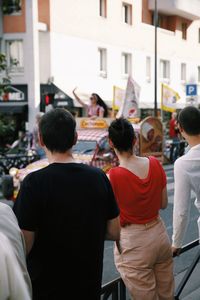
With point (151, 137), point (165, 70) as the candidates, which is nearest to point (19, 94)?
point (151, 137)

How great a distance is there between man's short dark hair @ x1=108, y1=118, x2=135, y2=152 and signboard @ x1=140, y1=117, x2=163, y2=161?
41.3ft

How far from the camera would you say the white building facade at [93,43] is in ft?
87.2

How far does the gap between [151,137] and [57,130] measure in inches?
558

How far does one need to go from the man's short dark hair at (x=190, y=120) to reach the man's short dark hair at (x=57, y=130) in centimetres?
113

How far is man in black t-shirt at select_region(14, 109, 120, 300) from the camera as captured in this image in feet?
7.87

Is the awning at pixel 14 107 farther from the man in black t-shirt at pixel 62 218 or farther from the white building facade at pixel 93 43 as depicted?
the man in black t-shirt at pixel 62 218

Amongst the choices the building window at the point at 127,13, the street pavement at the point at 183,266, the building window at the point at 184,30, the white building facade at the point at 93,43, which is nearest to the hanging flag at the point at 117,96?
the white building facade at the point at 93,43

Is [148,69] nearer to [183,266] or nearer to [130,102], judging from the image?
[130,102]

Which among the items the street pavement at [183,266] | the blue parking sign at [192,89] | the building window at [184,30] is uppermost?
the building window at [184,30]

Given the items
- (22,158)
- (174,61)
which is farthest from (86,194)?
(174,61)

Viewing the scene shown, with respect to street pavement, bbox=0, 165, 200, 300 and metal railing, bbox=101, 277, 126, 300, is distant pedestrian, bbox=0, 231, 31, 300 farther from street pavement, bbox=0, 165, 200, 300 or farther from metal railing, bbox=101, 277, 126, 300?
street pavement, bbox=0, 165, 200, 300

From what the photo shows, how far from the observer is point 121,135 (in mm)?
3299

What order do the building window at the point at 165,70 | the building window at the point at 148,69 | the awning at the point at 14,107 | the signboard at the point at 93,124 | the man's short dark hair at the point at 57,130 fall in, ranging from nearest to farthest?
1. the man's short dark hair at the point at 57,130
2. the signboard at the point at 93,124
3. the awning at the point at 14,107
4. the building window at the point at 148,69
5. the building window at the point at 165,70

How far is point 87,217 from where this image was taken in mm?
2516
